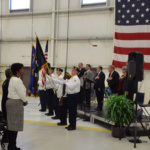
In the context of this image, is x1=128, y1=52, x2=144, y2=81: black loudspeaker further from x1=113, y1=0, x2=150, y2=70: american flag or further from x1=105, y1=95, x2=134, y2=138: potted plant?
x1=113, y1=0, x2=150, y2=70: american flag

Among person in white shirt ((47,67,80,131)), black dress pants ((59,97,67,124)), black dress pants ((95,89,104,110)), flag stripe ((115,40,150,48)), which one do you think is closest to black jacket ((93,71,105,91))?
black dress pants ((95,89,104,110))

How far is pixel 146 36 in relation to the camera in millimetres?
11539

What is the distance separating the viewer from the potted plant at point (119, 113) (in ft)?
17.1

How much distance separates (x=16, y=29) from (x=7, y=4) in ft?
5.77

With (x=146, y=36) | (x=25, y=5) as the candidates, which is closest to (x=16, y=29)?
(x=25, y=5)

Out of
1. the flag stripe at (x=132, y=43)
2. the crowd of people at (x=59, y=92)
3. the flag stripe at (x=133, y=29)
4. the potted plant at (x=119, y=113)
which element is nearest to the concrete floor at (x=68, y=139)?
the potted plant at (x=119, y=113)

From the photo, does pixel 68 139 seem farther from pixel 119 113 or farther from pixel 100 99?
pixel 100 99

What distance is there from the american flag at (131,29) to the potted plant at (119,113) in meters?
6.81

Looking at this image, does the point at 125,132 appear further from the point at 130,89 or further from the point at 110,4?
the point at 110,4

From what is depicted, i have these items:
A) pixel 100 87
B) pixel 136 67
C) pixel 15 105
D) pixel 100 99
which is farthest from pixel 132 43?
pixel 15 105

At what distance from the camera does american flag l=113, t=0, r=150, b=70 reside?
38.0ft

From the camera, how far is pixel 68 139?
5.11m

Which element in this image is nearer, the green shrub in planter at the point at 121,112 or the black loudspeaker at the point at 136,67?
the black loudspeaker at the point at 136,67

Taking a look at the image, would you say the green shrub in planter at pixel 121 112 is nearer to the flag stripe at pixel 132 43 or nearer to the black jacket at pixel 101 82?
the black jacket at pixel 101 82
